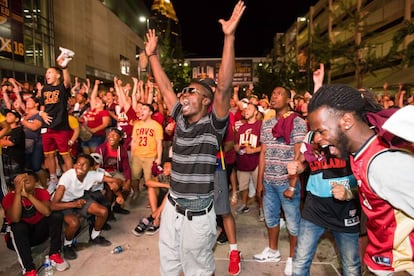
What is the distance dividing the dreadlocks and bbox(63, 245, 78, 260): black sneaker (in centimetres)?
370

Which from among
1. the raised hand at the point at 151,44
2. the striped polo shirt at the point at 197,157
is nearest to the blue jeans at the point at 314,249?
the striped polo shirt at the point at 197,157

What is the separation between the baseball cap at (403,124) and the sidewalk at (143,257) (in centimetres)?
303

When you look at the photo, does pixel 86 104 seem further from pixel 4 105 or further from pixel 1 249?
pixel 1 249

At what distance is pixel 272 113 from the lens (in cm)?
615

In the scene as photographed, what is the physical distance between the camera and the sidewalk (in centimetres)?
414

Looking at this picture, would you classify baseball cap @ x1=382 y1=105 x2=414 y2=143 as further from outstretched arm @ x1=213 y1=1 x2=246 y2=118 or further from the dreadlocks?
outstretched arm @ x1=213 y1=1 x2=246 y2=118

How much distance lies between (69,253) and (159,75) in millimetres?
2709

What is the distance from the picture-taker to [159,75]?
11.1 ft

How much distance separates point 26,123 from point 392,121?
6.34 m

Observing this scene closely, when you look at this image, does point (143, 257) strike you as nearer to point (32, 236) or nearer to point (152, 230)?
point (152, 230)

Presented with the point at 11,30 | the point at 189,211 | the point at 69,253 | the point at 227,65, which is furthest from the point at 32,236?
the point at 11,30

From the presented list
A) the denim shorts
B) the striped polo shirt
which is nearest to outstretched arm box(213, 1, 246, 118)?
the striped polo shirt

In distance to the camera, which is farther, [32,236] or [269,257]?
[269,257]

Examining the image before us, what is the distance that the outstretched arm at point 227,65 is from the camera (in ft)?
8.45
